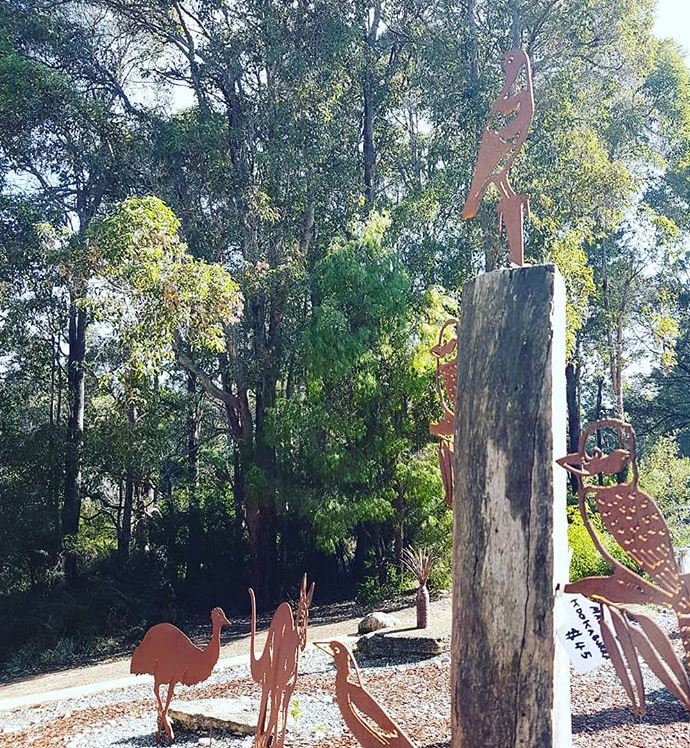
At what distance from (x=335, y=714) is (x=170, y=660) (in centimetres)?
110

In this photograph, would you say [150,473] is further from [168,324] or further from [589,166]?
[589,166]

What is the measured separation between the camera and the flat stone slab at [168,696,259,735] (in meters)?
4.41

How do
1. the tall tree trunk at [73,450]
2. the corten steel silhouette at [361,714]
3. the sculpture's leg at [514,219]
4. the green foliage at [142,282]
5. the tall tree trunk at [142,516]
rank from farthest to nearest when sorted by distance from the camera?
the tall tree trunk at [142,516]
the tall tree trunk at [73,450]
the green foliage at [142,282]
the sculpture's leg at [514,219]
the corten steel silhouette at [361,714]

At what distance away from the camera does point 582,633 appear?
216cm

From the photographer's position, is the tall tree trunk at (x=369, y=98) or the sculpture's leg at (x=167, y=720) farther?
the tall tree trunk at (x=369, y=98)

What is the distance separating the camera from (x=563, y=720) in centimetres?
223

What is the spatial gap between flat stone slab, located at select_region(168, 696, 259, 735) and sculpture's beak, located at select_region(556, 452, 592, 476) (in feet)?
9.56

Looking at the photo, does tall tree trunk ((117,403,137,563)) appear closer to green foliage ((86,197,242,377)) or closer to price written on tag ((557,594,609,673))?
green foliage ((86,197,242,377))

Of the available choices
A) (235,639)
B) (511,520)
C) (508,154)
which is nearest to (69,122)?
(235,639)

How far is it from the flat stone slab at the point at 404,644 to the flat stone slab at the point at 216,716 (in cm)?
198

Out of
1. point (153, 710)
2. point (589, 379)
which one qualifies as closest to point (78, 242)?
point (153, 710)

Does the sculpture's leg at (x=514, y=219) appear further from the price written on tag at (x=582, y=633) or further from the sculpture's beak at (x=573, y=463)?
the price written on tag at (x=582, y=633)

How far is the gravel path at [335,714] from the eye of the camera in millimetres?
4117

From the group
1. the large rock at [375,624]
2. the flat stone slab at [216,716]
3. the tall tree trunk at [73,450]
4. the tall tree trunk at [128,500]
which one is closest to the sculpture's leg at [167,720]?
the flat stone slab at [216,716]
